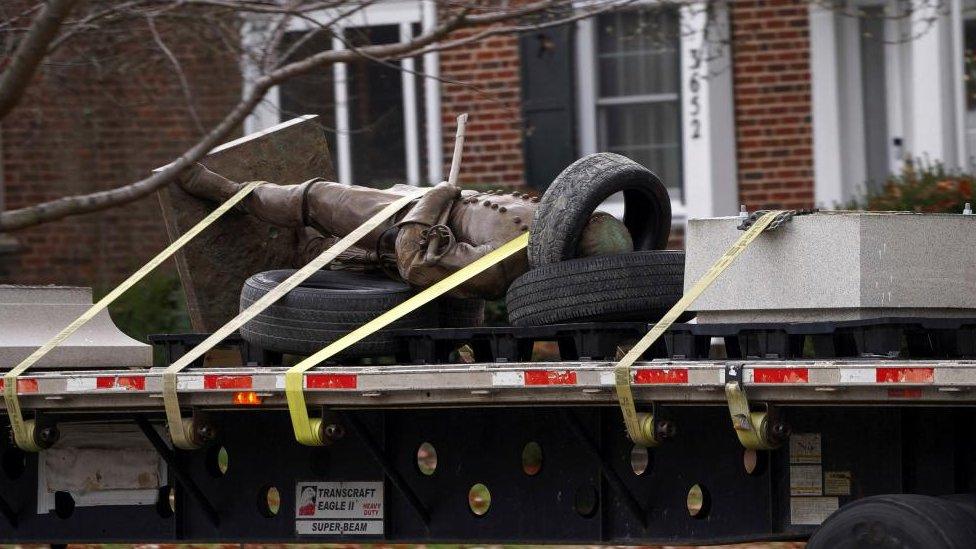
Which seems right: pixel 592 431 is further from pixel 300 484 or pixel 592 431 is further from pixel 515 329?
pixel 300 484

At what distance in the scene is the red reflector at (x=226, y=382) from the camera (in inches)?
233

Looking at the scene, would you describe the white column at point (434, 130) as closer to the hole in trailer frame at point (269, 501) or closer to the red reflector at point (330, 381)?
the hole in trailer frame at point (269, 501)

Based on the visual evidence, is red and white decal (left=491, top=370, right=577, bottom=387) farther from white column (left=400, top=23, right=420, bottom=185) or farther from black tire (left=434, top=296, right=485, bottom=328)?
white column (left=400, top=23, right=420, bottom=185)

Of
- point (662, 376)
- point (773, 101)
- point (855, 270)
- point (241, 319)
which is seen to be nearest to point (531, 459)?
point (662, 376)

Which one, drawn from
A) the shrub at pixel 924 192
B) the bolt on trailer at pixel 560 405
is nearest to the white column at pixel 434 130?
the shrub at pixel 924 192

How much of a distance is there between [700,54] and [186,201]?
5.50 meters

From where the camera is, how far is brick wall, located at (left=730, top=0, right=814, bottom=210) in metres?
13.0

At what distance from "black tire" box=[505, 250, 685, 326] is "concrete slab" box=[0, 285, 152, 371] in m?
2.17

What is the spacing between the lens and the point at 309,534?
6406 mm

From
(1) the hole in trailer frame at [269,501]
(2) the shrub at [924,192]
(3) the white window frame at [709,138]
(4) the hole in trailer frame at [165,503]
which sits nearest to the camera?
(1) the hole in trailer frame at [269,501]

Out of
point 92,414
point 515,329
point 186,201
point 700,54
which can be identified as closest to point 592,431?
point 515,329

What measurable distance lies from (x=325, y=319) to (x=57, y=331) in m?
1.54

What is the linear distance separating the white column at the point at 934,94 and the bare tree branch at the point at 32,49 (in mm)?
8058

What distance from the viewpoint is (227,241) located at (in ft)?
25.5
